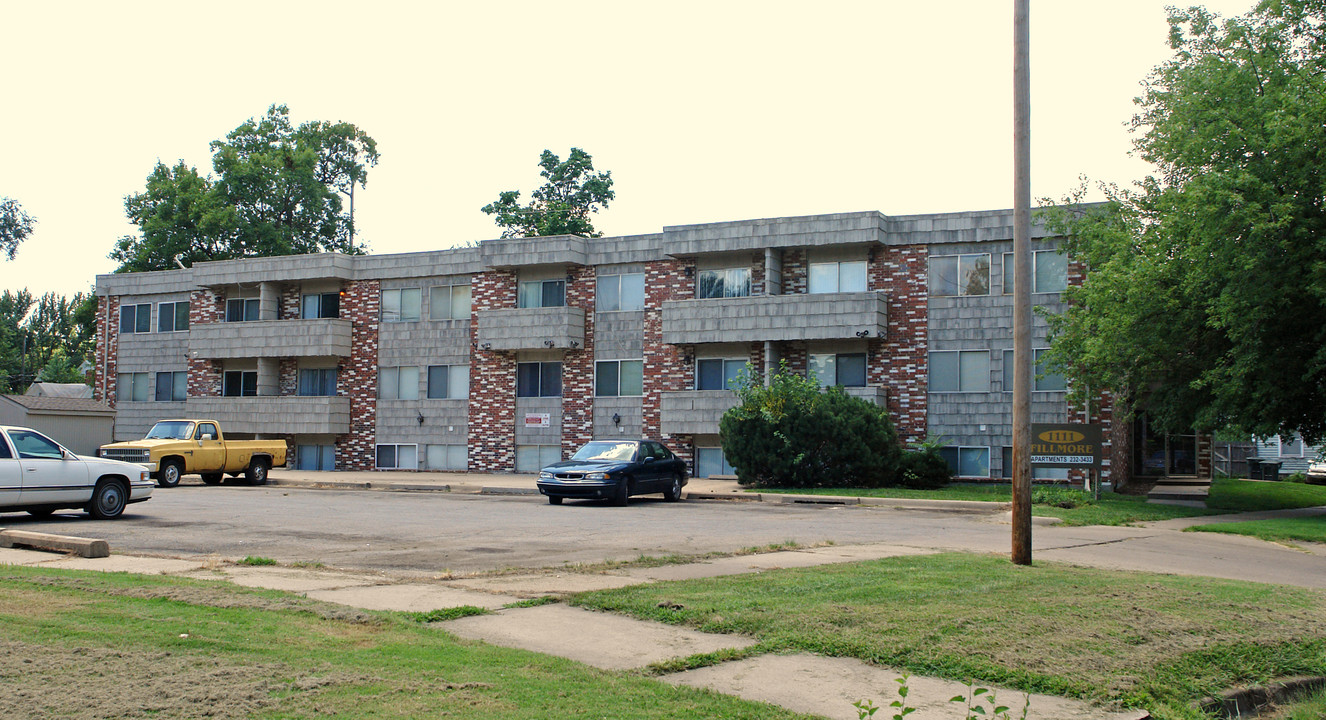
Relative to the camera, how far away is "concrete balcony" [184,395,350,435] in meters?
41.4

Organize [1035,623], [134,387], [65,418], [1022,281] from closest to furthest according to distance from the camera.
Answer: [1035,623]
[1022,281]
[65,418]
[134,387]

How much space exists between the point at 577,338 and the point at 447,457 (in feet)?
23.5

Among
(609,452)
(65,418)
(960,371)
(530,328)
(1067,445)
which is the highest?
(530,328)

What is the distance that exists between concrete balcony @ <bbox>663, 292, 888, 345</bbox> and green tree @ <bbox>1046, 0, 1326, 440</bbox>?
6.41 meters

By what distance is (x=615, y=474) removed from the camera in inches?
924

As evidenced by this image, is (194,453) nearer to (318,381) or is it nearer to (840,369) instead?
(318,381)

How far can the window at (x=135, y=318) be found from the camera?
154 feet

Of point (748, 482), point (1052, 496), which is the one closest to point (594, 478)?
point (748, 482)

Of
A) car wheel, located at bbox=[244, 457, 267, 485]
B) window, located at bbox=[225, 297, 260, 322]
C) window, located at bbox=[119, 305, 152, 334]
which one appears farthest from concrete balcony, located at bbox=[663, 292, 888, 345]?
window, located at bbox=[119, 305, 152, 334]

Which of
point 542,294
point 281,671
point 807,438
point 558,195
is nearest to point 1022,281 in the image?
point 281,671

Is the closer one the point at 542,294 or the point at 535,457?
the point at 542,294

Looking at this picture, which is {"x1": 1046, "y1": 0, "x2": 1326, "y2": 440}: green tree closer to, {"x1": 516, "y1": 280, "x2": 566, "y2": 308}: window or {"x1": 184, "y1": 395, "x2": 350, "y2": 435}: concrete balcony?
{"x1": 516, "y1": 280, "x2": 566, "y2": 308}: window

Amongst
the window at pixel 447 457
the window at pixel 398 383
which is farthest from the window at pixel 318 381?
the window at pixel 447 457

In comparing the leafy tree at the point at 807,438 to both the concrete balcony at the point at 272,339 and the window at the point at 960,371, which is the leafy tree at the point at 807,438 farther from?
the concrete balcony at the point at 272,339
